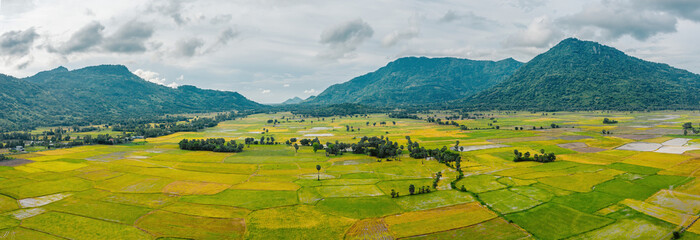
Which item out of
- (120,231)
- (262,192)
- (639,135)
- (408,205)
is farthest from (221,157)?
(639,135)

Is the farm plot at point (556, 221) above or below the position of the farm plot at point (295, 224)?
below

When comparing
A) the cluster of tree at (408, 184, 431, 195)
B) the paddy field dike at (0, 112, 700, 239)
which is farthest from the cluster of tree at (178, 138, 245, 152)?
the cluster of tree at (408, 184, 431, 195)

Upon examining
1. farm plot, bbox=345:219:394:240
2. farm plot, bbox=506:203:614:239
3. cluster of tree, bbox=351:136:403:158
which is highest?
cluster of tree, bbox=351:136:403:158

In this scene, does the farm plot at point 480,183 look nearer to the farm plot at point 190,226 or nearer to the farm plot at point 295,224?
the farm plot at point 295,224

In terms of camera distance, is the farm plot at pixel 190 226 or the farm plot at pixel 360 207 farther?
the farm plot at pixel 360 207

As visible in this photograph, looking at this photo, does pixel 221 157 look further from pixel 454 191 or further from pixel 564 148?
pixel 564 148

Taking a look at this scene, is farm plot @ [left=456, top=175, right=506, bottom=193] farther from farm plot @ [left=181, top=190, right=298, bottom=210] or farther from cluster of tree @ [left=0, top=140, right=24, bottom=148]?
cluster of tree @ [left=0, top=140, right=24, bottom=148]

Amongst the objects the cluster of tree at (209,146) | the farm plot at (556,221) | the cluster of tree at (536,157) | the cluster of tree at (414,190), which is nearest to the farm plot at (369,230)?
the cluster of tree at (414,190)

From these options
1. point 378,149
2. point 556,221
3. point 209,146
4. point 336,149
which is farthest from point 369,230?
point 209,146
